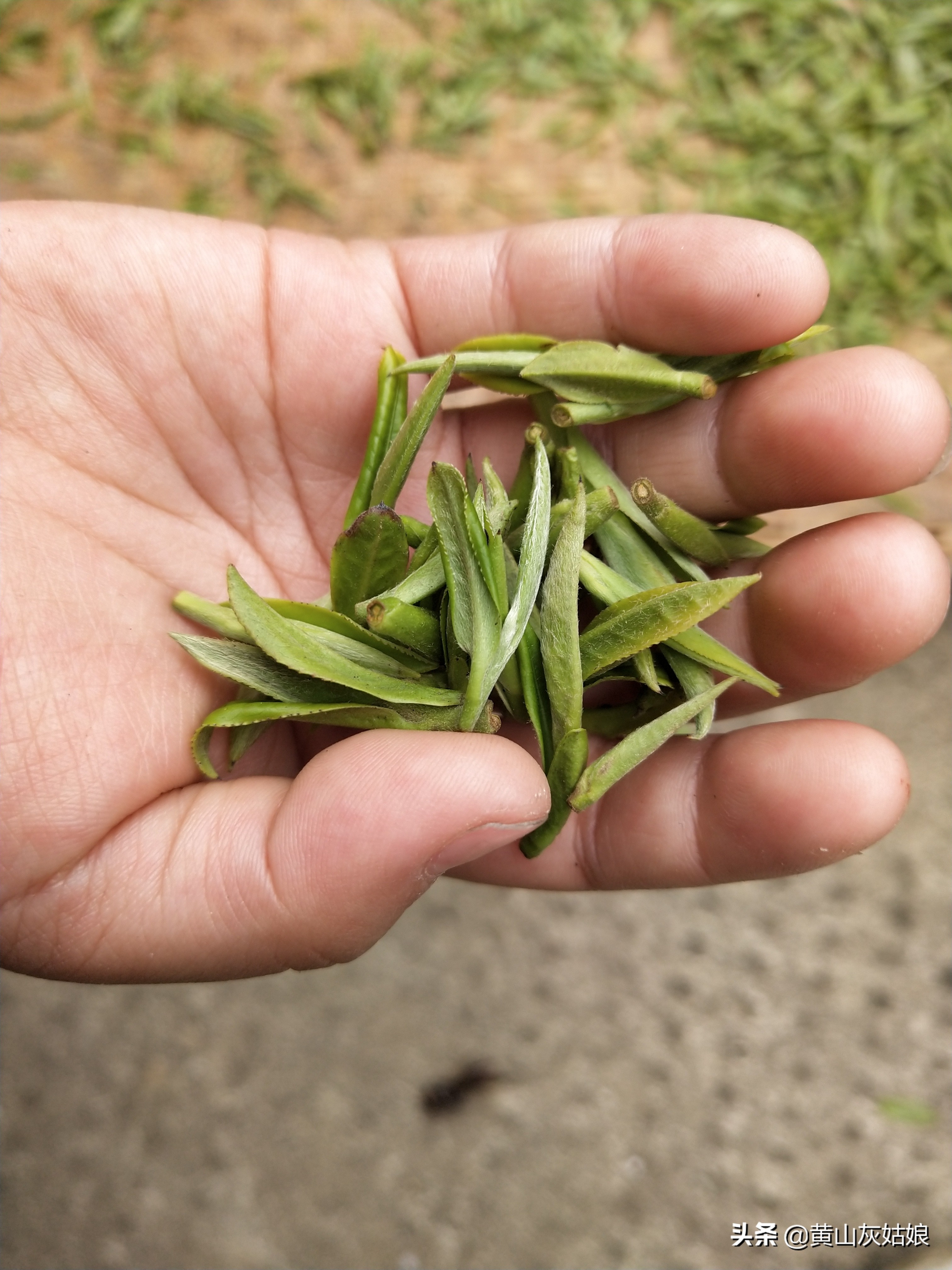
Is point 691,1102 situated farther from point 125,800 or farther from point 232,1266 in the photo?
point 125,800

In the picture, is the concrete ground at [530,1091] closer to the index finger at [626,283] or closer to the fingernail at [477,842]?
the fingernail at [477,842]

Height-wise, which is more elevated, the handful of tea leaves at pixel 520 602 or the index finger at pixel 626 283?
the index finger at pixel 626 283

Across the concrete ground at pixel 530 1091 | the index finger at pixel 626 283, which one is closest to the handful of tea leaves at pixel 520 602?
the index finger at pixel 626 283

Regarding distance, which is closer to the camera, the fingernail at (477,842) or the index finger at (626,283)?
the fingernail at (477,842)

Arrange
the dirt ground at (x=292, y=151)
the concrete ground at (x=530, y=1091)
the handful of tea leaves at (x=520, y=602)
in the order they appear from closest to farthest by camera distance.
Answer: the handful of tea leaves at (x=520, y=602) → the concrete ground at (x=530, y=1091) → the dirt ground at (x=292, y=151)

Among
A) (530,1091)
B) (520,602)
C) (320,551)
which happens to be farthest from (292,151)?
(530,1091)

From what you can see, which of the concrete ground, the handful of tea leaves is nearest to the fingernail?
the handful of tea leaves
